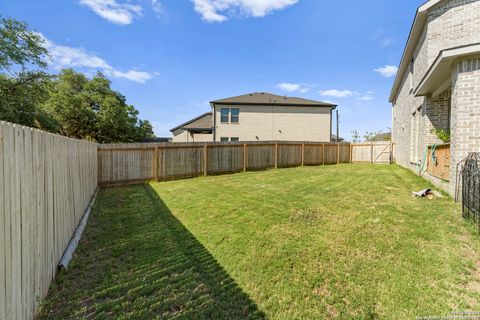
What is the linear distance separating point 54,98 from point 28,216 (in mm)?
24363

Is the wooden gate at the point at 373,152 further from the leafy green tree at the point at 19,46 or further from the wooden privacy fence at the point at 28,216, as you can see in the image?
the leafy green tree at the point at 19,46

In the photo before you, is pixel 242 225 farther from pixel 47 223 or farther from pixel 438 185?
pixel 438 185

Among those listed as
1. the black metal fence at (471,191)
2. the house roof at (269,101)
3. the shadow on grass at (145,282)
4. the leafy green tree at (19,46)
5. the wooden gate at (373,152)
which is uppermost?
the leafy green tree at (19,46)

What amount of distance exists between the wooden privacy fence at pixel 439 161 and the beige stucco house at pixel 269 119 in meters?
13.6

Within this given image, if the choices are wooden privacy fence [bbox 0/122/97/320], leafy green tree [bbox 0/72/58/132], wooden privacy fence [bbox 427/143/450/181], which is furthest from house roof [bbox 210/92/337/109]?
wooden privacy fence [bbox 0/122/97/320]

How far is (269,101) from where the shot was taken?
2138 centimetres

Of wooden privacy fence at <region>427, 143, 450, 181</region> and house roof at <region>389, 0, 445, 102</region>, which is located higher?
house roof at <region>389, 0, 445, 102</region>

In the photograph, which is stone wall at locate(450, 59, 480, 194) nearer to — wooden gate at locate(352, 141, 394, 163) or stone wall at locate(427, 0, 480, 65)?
stone wall at locate(427, 0, 480, 65)

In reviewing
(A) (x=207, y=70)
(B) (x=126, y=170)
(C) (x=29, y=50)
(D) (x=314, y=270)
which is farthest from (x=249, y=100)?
(D) (x=314, y=270)

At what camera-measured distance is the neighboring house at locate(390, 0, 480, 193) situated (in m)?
5.31

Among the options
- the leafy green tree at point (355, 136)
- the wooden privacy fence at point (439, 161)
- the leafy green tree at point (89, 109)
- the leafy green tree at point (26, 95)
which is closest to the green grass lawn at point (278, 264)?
the wooden privacy fence at point (439, 161)

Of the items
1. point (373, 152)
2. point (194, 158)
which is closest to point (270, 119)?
point (373, 152)

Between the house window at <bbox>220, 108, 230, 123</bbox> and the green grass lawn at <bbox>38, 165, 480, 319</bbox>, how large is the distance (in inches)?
618

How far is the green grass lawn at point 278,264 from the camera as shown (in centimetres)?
239
